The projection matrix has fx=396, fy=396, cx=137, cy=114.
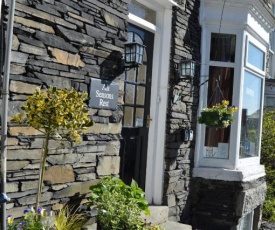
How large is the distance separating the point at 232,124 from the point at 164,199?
1.70 m

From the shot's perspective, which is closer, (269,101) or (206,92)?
(206,92)

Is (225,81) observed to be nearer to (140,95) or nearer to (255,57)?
(255,57)

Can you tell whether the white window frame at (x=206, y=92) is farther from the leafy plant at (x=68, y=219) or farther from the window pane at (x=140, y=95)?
the leafy plant at (x=68, y=219)

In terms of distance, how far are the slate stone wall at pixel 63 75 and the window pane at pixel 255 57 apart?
9.28 ft

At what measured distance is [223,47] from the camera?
20.8 feet

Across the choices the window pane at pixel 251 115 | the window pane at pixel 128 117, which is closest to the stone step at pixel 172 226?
the window pane at pixel 128 117

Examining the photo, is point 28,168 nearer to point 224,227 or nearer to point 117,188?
point 117,188

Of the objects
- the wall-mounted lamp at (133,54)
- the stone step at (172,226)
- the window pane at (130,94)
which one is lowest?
the stone step at (172,226)

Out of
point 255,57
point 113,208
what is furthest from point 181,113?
point 113,208

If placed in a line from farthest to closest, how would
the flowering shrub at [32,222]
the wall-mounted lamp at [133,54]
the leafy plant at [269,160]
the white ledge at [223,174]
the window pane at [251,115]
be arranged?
the leafy plant at [269,160] < the window pane at [251,115] < the white ledge at [223,174] < the wall-mounted lamp at [133,54] < the flowering shrub at [32,222]

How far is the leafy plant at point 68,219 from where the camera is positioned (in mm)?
3396

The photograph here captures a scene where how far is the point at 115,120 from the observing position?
4449 mm

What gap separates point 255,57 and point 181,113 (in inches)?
79.1

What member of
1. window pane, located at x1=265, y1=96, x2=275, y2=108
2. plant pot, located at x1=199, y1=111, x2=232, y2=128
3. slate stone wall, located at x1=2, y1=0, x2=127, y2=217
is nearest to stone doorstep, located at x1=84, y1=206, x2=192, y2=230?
slate stone wall, located at x1=2, y1=0, x2=127, y2=217
